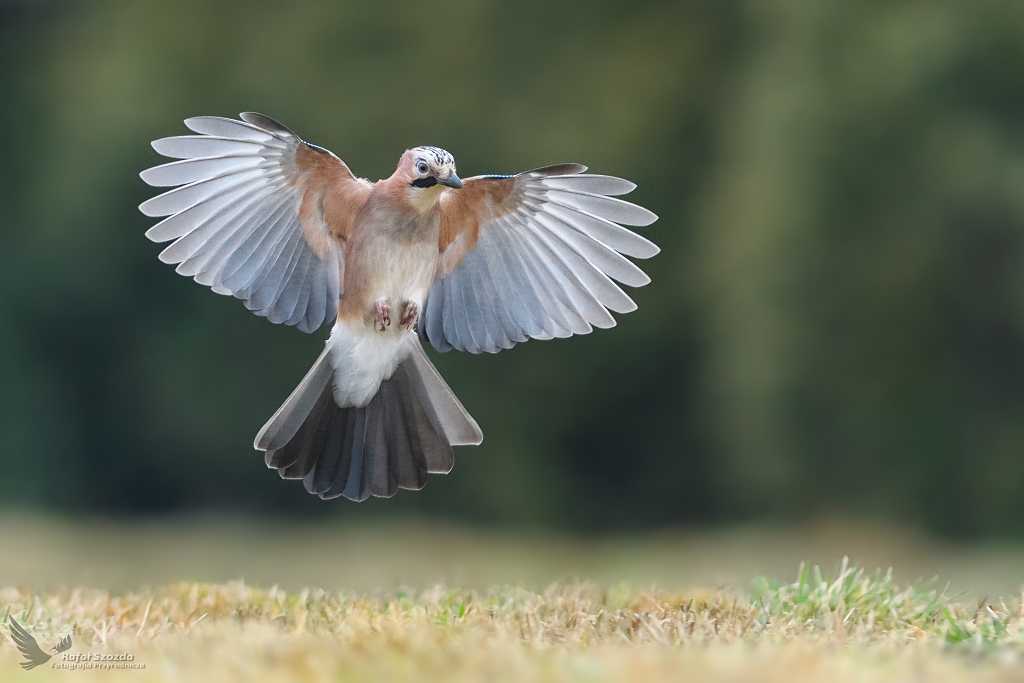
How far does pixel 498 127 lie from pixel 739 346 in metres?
3.47

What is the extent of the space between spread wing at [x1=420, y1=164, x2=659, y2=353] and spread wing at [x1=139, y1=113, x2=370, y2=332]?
42 centimetres

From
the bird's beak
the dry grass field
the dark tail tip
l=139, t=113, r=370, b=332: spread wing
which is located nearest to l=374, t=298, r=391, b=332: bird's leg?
l=139, t=113, r=370, b=332: spread wing

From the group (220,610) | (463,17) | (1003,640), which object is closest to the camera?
(1003,640)

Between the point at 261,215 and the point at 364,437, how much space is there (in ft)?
3.04

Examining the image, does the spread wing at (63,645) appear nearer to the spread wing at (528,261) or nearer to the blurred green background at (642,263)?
the spread wing at (528,261)

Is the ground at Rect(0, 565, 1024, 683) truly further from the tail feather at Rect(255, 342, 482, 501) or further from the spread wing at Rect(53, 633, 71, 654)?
the tail feather at Rect(255, 342, 482, 501)

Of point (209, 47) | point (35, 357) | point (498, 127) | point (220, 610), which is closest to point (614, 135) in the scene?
point (498, 127)

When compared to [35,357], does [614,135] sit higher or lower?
higher

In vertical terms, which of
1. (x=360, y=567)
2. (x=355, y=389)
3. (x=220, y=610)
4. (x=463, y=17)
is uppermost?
(x=463, y=17)

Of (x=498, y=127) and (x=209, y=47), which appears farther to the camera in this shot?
(x=209, y=47)

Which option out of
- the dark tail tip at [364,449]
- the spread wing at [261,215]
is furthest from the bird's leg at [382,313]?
the dark tail tip at [364,449]

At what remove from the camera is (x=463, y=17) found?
13.8 m

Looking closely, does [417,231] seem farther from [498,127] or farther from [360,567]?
[498,127]

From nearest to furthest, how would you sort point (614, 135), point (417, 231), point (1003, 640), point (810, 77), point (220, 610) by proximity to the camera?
1. point (1003, 640)
2. point (220, 610)
3. point (417, 231)
4. point (810, 77)
5. point (614, 135)
